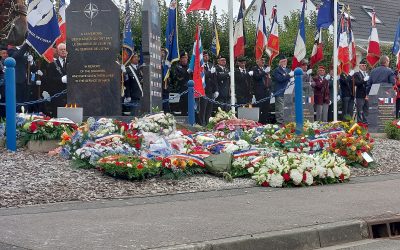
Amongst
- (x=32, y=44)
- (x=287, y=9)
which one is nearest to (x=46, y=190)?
(x=32, y=44)

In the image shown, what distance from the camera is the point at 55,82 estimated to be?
67.7 feet

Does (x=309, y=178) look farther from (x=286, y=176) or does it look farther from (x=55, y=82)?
(x=55, y=82)

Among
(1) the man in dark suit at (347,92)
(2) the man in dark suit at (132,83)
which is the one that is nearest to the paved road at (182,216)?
(2) the man in dark suit at (132,83)

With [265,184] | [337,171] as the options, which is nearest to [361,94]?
[337,171]

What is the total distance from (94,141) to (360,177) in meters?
5.07

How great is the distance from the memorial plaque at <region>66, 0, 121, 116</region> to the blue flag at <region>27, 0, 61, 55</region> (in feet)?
9.65

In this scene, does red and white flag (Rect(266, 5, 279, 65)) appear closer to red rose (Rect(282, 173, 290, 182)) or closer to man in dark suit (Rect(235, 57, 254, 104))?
man in dark suit (Rect(235, 57, 254, 104))

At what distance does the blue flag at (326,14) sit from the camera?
951 inches

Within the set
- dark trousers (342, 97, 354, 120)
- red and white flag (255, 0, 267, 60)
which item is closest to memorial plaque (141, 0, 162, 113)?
red and white flag (255, 0, 267, 60)

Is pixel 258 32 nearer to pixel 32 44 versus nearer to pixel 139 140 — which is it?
pixel 32 44

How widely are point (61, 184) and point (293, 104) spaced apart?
11.0 metres

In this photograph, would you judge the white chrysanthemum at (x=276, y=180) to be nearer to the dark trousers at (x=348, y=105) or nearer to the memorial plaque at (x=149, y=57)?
the memorial plaque at (x=149, y=57)

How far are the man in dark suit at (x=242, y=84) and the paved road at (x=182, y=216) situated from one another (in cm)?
1272

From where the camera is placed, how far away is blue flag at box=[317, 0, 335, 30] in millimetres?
24145
